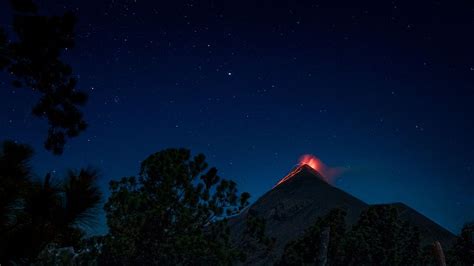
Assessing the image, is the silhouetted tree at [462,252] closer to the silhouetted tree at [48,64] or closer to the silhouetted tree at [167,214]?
the silhouetted tree at [167,214]

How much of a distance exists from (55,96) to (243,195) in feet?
78.7

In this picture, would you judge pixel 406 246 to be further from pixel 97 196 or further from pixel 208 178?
pixel 97 196

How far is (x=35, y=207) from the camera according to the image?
10.7 feet

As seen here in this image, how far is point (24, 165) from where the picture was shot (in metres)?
3.28

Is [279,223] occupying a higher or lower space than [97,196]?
higher

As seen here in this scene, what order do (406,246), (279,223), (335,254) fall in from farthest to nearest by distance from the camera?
(279,223) < (406,246) < (335,254)

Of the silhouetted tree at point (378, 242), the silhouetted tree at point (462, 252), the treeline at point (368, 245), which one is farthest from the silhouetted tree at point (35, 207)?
the silhouetted tree at point (462, 252)

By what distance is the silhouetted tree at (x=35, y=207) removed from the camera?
2.94 m

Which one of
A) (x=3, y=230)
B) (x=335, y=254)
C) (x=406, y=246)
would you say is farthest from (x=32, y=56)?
(x=406, y=246)

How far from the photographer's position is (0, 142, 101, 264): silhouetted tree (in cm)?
294

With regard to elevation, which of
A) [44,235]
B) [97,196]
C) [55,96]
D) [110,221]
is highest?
[110,221]

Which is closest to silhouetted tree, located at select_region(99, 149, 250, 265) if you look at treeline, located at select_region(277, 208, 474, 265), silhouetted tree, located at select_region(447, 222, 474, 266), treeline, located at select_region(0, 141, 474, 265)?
treeline, located at select_region(0, 141, 474, 265)

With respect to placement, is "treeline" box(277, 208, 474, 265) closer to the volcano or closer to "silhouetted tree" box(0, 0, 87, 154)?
"silhouetted tree" box(0, 0, 87, 154)

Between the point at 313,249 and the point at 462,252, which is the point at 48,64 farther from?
the point at 462,252
